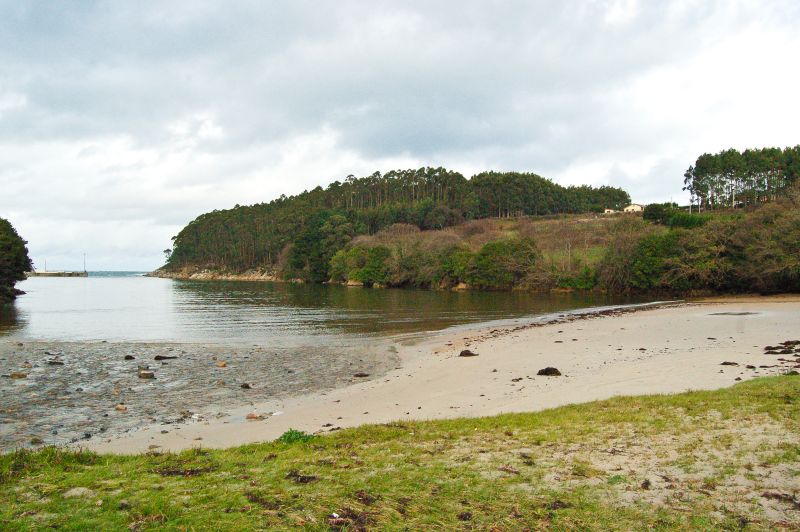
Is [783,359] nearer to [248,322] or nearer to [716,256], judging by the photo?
[248,322]

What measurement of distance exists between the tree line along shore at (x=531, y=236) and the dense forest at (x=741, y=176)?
0.28 m

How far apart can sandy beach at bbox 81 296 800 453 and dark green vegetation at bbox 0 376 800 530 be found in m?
2.79

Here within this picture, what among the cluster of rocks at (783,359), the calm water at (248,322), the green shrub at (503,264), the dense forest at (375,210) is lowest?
the calm water at (248,322)

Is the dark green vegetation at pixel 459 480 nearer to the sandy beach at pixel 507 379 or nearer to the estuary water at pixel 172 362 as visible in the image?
the sandy beach at pixel 507 379

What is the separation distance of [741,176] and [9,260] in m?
136

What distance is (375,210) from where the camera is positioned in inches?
5605

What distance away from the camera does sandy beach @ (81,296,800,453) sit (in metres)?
11.8

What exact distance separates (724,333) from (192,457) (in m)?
26.1

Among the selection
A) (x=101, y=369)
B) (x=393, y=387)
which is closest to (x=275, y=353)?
(x=101, y=369)

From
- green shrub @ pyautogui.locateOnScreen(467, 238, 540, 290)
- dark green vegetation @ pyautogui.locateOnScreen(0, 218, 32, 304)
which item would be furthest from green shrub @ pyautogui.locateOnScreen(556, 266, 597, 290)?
dark green vegetation @ pyautogui.locateOnScreen(0, 218, 32, 304)

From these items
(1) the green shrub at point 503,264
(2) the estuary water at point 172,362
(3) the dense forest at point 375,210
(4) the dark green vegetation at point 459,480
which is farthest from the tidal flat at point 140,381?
(3) the dense forest at point 375,210

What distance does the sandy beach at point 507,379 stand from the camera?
1177 cm

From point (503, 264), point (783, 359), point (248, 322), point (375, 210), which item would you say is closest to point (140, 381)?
point (248, 322)

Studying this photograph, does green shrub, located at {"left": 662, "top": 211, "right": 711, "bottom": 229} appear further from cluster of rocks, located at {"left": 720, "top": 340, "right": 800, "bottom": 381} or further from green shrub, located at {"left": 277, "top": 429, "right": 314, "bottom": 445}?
green shrub, located at {"left": 277, "top": 429, "right": 314, "bottom": 445}
